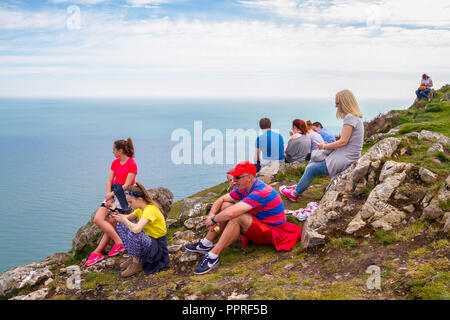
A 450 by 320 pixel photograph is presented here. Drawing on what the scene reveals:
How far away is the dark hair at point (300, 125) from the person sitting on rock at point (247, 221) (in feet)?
17.6

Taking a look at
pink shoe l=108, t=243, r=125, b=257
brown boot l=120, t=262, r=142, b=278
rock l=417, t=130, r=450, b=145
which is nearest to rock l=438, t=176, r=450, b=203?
rock l=417, t=130, r=450, b=145

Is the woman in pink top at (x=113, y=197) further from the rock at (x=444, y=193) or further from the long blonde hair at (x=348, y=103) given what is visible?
the rock at (x=444, y=193)

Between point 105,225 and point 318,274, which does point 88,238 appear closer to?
point 105,225

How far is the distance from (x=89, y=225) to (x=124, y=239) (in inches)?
179

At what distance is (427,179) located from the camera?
26.1 ft

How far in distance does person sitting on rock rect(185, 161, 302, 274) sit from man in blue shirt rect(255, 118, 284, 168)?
16.0 feet

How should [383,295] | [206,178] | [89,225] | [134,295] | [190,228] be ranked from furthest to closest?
[206,178]
[89,225]
[190,228]
[134,295]
[383,295]

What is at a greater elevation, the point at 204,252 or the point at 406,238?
the point at 406,238

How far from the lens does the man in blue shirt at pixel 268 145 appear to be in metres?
12.1

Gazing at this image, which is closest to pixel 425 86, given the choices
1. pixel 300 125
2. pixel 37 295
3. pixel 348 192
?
pixel 300 125
